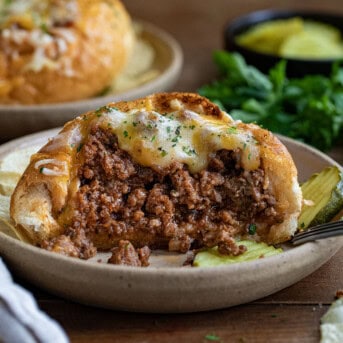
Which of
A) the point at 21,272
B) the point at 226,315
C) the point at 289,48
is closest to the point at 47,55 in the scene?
the point at 289,48

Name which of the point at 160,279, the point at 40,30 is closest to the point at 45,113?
the point at 40,30

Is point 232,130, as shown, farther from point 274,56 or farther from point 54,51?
point 274,56

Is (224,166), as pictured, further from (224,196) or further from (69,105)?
(69,105)

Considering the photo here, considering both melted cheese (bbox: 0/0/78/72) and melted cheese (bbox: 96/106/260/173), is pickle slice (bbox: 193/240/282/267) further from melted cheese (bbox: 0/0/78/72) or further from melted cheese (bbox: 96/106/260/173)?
melted cheese (bbox: 0/0/78/72)

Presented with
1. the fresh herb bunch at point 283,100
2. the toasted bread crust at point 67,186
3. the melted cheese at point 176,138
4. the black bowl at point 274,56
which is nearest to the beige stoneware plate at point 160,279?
the toasted bread crust at point 67,186

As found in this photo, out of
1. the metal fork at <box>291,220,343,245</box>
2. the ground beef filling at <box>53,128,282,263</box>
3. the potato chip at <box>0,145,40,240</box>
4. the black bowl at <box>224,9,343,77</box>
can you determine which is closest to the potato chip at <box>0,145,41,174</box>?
the potato chip at <box>0,145,40,240</box>

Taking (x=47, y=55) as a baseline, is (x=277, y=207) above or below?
above

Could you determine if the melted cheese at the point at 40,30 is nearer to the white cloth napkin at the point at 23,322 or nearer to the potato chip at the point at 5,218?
the potato chip at the point at 5,218
